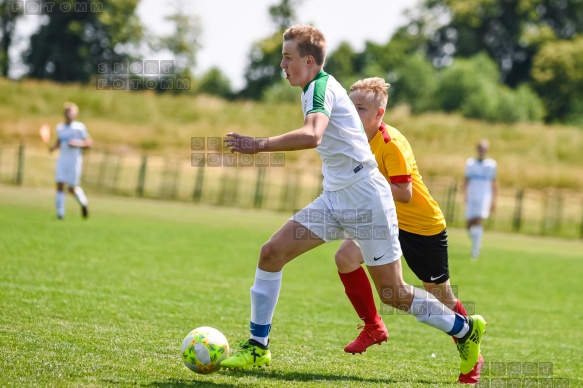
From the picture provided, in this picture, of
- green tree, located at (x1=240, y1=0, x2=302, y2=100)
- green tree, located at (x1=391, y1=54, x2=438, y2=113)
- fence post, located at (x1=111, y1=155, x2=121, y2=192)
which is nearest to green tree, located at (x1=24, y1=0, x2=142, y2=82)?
green tree, located at (x1=240, y1=0, x2=302, y2=100)

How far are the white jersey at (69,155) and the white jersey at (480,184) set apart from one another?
8.30 m

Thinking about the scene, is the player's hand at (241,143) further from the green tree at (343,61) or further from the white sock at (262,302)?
the green tree at (343,61)

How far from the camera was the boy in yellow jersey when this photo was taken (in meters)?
6.29

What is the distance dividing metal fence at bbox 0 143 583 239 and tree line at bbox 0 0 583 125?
967 inches

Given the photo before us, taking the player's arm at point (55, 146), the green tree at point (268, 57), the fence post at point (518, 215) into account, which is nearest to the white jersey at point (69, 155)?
the player's arm at point (55, 146)

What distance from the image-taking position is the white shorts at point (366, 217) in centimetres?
585

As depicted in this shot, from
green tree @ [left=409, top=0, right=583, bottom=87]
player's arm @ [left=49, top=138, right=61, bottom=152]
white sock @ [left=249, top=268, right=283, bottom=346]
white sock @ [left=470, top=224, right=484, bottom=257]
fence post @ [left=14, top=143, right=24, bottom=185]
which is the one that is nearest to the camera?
white sock @ [left=249, top=268, right=283, bottom=346]

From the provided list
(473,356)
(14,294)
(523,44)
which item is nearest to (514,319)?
(473,356)

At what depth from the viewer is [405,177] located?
623 centimetres

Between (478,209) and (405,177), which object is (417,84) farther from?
(405,177)

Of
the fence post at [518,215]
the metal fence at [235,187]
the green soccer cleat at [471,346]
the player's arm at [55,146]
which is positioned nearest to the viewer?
the green soccer cleat at [471,346]

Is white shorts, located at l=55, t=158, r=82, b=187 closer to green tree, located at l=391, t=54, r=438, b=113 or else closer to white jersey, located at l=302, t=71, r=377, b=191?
white jersey, located at l=302, t=71, r=377, b=191

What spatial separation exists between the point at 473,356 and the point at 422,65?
64.5 metres

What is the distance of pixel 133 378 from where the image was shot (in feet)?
17.6
